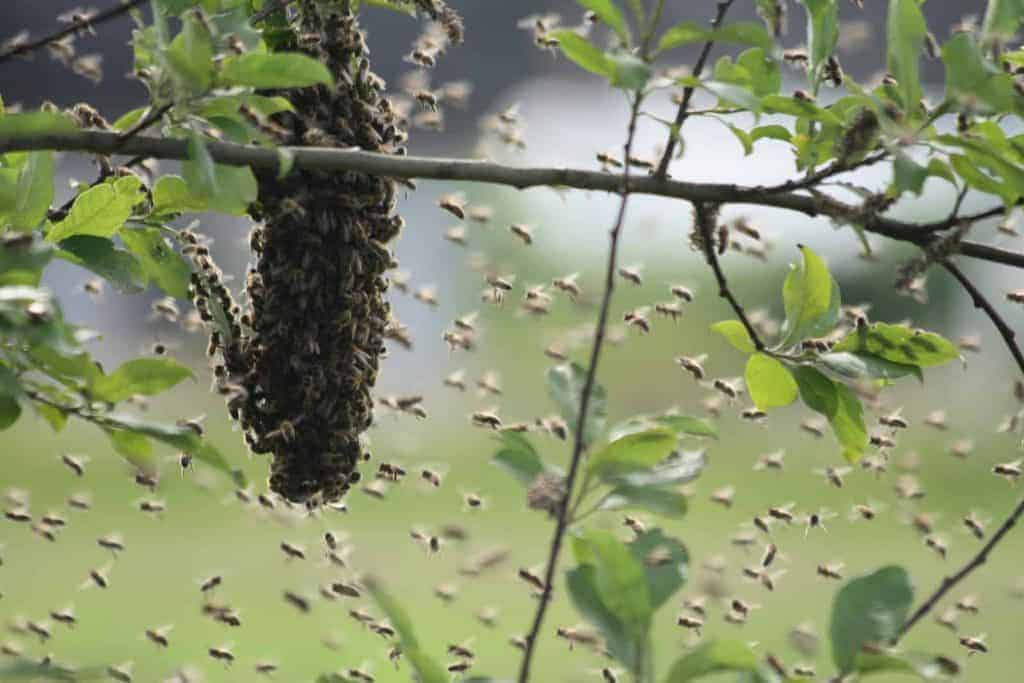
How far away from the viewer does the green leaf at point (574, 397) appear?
→ 0.77 meters

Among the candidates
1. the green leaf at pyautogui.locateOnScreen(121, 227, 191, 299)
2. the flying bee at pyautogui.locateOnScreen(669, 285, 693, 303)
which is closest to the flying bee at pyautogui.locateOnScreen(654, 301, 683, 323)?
the flying bee at pyautogui.locateOnScreen(669, 285, 693, 303)

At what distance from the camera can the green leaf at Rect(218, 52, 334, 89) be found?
32.0 inches

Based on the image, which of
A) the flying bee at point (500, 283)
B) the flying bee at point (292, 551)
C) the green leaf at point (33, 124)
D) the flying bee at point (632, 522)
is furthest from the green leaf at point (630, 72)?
the flying bee at point (292, 551)

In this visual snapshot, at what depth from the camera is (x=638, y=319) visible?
4.90ft

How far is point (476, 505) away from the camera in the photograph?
1.55 m

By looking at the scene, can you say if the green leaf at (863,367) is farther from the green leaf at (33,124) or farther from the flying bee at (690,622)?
the flying bee at (690,622)

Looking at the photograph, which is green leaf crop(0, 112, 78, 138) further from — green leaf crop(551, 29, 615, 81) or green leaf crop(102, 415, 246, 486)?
green leaf crop(551, 29, 615, 81)

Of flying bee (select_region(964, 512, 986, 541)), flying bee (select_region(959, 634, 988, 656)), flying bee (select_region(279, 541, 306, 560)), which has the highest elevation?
flying bee (select_region(279, 541, 306, 560))

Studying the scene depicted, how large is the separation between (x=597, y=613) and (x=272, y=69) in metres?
0.41

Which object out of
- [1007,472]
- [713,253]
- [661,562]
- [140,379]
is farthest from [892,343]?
[140,379]

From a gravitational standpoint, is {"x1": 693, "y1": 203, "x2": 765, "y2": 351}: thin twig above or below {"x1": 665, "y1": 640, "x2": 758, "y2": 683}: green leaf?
above

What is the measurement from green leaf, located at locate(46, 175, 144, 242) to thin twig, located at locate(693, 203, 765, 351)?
0.46 m

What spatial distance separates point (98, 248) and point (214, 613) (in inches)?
25.6

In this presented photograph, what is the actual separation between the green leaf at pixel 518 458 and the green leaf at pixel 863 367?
0.33 metres
